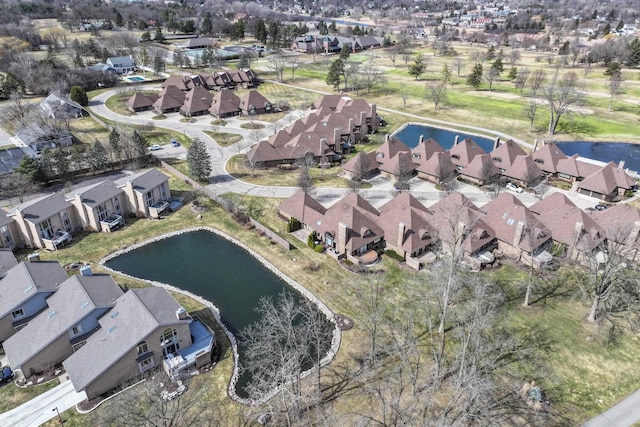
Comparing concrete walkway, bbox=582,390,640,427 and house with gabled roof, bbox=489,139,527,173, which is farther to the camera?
house with gabled roof, bbox=489,139,527,173

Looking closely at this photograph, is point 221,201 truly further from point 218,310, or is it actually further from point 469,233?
point 469,233

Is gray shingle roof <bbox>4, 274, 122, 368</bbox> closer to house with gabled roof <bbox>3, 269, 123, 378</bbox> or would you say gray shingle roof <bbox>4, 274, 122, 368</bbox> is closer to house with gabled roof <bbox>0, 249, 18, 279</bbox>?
house with gabled roof <bbox>3, 269, 123, 378</bbox>

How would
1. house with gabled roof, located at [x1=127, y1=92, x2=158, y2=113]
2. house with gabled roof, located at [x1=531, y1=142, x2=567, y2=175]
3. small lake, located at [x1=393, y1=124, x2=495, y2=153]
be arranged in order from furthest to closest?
house with gabled roof, located at [x1=127, y1=92, x2=158, y2=113]
small lake, located at [x1=393, y1=124, x2=495, y2=153]
house with gabled roof, located at [x1=531, y1=142, x2=567, y2=175]

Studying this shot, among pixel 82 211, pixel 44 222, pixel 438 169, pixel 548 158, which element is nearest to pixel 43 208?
pixel 44 222

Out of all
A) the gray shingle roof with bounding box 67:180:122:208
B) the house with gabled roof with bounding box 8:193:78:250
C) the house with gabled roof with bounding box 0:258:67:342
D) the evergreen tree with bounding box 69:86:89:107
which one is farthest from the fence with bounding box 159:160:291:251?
the evergreen tree with bounding box 69:86:89:107

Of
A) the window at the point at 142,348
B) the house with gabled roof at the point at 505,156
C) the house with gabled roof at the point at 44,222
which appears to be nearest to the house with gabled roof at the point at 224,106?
the house with gabled roof at the point at 44,222

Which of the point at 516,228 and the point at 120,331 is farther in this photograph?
the point at 516,228
